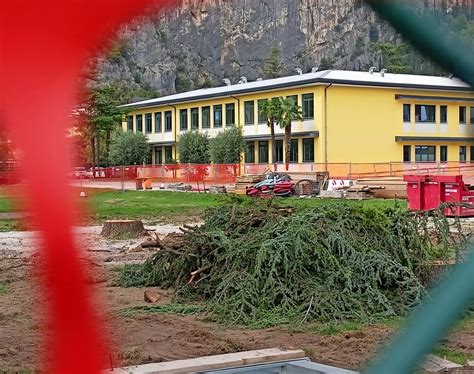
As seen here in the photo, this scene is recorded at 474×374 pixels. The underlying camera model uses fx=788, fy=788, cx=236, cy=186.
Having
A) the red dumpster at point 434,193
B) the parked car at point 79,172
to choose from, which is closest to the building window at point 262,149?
the parked car at point 79,172

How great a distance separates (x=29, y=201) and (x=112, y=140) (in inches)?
9.3

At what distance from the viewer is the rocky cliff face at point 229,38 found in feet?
1.26

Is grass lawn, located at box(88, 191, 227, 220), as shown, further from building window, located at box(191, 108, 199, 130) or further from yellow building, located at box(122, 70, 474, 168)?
building window, located at box(191, 108, 199, 130)

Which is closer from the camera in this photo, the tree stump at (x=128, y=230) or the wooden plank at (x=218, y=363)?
the wooden plank at (x=218, y=363)

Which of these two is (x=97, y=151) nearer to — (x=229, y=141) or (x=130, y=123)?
(x=130, y=123)

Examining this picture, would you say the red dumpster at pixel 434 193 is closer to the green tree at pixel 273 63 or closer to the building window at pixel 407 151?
the building window at pixel 407 151

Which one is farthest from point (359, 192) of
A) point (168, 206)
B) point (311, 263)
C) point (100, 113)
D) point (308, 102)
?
point (100, 113)

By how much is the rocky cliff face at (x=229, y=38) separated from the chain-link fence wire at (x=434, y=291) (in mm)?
11

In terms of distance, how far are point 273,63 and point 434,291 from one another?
213 millimetres

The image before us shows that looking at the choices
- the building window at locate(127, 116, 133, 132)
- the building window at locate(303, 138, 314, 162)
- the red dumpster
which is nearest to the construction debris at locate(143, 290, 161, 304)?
the building window at locate(303, 138, 314, 162)

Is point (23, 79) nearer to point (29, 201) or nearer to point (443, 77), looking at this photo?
point (29, 201)

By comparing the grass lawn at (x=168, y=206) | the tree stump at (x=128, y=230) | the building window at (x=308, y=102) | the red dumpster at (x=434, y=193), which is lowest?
the grass lawn at (x=168, y=206)

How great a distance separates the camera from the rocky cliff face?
1.26 feet

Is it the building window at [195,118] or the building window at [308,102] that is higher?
the building window at [308,102]
